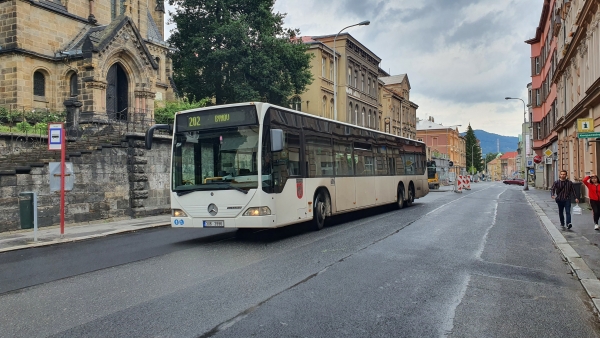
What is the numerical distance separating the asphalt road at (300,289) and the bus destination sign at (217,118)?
106 inches

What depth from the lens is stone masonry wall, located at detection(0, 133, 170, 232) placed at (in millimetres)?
13852

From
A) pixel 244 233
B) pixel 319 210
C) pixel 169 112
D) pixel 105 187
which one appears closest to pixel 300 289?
pixel 244 233

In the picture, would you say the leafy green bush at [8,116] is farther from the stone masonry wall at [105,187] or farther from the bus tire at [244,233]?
the bus tire at [244,233]

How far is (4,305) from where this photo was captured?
19.7 ft

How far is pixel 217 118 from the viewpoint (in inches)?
426

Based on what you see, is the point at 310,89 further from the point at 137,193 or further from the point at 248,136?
the point at 248,136

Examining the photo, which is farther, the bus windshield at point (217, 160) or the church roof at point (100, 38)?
the church roof at point (100, 38)

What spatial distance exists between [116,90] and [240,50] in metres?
8.00

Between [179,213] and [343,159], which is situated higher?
[343,159]

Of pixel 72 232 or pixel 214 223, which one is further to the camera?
pixel 72 232

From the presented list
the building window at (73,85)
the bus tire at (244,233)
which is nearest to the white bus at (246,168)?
the bus tire at (244,233)

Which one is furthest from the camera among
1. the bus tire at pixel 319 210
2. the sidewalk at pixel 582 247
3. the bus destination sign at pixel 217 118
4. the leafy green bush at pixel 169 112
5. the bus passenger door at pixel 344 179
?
the leafy green bush at pixel 169 112

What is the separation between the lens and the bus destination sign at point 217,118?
10570 millimetres

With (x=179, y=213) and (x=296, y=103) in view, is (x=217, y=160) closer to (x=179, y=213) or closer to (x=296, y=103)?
(x=179, y=213)
